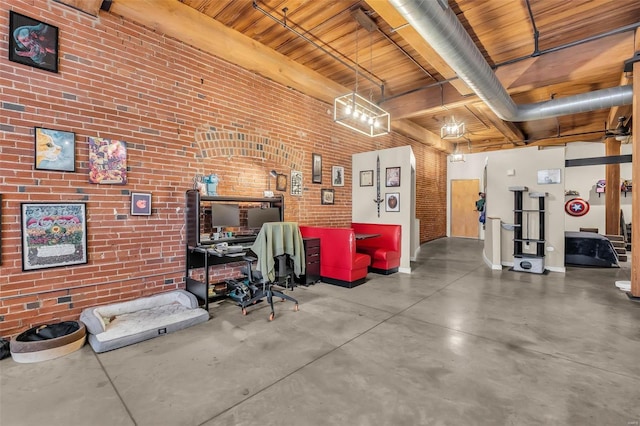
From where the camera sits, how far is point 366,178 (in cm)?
655

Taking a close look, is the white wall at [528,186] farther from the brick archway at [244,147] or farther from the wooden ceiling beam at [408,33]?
the brick archway at [244,147]

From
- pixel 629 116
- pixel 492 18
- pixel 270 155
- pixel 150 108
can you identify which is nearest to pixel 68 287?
pixel 150 108

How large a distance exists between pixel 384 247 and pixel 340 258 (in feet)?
4.91

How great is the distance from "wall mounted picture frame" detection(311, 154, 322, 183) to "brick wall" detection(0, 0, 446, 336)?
0.94 m

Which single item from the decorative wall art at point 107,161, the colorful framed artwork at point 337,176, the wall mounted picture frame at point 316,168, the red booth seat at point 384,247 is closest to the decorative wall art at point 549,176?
the red booth seat at point 384,247

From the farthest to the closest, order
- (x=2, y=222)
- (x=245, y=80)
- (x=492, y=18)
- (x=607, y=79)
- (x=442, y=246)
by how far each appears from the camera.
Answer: (x=442, y=246) < (x=607, y=79) < (x=245, y=80) < (x=492, y=18) < (x=2, y=222)

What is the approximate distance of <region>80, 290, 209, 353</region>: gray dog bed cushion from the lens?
266 cm

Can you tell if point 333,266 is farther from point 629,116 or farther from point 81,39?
point 629,116

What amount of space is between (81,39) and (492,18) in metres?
4.98

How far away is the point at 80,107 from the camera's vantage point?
3.12 metres

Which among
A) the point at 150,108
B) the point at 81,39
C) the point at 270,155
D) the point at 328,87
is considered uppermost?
the point at 328,87

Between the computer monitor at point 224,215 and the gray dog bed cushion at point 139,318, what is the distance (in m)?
1.00

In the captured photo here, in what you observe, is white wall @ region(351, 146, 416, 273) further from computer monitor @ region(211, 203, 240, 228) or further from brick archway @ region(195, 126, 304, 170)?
computer monitor @ region(211, 203, 240, 228)

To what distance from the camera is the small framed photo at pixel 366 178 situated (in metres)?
6.48
